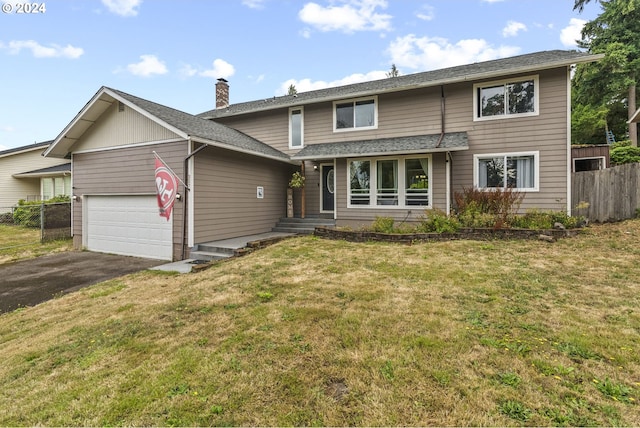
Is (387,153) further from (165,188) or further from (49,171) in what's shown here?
(49,171)

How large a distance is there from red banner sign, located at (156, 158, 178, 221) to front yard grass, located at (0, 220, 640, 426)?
3.03 meters

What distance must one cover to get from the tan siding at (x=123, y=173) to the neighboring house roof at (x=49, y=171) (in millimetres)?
8521

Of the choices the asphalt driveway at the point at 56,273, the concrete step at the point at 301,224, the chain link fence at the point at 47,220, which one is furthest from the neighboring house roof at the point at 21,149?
the concrete step at the point at 301,224

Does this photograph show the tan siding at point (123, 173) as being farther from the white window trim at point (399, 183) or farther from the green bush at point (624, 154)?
the green bush at point (624, 154)

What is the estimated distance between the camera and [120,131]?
9727 mm

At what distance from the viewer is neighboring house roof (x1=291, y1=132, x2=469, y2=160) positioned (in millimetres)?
9523

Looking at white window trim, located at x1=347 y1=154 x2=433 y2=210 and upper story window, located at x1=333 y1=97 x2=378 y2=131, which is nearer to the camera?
white window trim, located at x1=347 y1=154 x2=433 y2=210

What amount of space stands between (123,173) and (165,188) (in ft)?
8.22

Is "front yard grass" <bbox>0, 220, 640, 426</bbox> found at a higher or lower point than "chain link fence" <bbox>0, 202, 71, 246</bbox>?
lower

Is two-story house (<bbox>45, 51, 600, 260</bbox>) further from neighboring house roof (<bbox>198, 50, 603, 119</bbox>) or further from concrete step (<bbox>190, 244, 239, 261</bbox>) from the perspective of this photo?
concrete step (<bbox>190, 244, 239, 261</bbox>)

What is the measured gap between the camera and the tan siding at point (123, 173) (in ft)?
28.7

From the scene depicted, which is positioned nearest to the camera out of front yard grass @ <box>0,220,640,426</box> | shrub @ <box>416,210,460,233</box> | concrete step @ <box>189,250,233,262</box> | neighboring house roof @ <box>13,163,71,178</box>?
front yard grass @ <box>0,220,640,426</box>

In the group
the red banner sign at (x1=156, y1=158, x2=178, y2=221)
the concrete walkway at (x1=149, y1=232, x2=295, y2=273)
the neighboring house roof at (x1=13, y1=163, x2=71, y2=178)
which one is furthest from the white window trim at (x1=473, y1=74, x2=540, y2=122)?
the neighboring house roof at (x1=13, y1=163, x2=71, y2=178)

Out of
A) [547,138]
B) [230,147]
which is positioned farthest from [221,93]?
[547,138]
